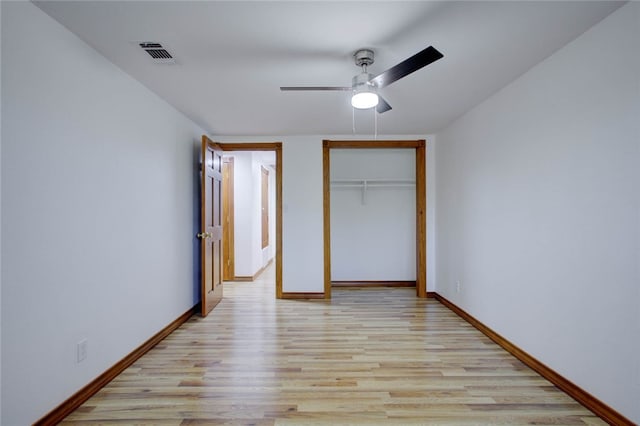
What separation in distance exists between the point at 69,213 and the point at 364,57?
2141 mm

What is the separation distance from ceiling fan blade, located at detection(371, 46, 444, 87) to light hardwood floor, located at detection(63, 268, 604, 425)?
206cm

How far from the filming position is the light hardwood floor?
1877 mm

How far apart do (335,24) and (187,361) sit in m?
2.73

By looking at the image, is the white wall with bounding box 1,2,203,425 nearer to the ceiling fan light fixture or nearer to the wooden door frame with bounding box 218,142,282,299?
the wooden door frame with bounding box 218,142,282,299

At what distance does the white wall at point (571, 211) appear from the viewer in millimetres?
1696

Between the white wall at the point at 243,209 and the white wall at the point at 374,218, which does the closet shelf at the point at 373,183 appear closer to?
the white wall at the point at 374,218

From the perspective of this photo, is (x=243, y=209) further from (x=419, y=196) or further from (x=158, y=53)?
(x=158, y=53)

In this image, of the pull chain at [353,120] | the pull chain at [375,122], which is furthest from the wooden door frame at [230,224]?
the pull chain at [375,122]

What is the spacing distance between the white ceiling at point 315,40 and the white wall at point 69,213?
0.75 ft

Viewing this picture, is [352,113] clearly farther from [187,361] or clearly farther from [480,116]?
[187,361]

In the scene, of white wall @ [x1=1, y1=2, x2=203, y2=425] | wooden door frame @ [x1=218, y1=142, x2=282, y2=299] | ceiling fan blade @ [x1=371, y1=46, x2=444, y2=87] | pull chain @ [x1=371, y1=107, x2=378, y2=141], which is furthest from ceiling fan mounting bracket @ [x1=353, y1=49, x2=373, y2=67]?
wooden door frame @ [x1=218, y1=142, x2=282, y2=299]

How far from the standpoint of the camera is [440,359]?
102 inches

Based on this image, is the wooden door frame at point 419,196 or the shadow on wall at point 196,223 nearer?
the shadow on wall at point 196,223

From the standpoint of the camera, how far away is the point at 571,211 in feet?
6.75
